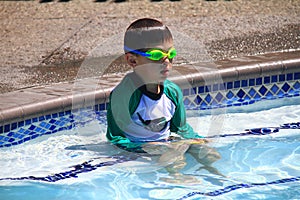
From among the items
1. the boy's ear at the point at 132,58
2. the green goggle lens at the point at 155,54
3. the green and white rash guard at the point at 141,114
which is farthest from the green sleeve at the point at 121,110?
the green goggle lens at the point at 155,54

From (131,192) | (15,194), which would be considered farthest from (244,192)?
(15,194)

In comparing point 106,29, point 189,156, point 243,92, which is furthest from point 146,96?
point 106,29

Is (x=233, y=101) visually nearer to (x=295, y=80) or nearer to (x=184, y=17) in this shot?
(x=295, y=80)

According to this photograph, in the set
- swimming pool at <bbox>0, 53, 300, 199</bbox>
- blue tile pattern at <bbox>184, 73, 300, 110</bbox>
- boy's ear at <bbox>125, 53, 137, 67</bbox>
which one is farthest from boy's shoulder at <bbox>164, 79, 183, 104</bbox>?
blue tile pattern at <bbox>184, 73, 300, 110</bbox>

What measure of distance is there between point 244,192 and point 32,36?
11.7 ft

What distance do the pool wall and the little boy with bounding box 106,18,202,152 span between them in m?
0.89

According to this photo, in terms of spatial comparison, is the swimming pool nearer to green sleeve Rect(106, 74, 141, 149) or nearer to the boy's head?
green sleeve Rect(106, 74, 141, 149)

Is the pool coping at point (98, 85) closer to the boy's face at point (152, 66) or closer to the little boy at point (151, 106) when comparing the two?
the little boy at point (151, 106)

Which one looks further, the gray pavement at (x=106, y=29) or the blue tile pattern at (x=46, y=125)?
the gray pavement at (x=106, y=29)

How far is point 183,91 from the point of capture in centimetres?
599

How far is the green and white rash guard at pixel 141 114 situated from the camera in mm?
4590

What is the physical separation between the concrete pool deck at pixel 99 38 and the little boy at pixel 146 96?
938 millimetres

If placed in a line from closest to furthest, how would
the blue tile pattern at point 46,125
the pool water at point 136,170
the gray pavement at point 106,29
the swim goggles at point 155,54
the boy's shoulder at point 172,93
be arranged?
1. the swim goggles at point 155,54
2. the pool water at point 136,170
3. the boy's shoulder at point 172,93
4. the blue tile pattern at point 46,125
5. the gray pavement at point 106,29

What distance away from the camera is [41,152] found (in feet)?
17.1
